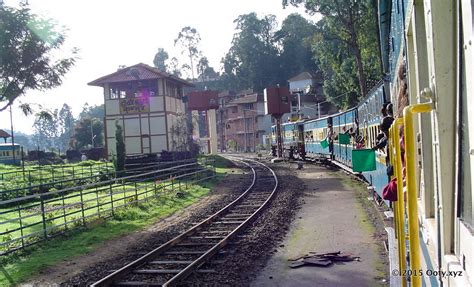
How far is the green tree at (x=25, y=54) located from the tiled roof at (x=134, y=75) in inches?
448

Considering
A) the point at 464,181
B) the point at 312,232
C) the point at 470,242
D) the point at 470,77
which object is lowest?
the point at 312,232

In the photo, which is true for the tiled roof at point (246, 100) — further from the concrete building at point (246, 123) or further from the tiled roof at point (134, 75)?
the tiled roof at point (134, 75)

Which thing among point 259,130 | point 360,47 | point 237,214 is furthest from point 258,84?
point 237,214

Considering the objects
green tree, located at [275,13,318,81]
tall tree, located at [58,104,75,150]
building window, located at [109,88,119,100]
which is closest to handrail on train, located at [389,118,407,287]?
building window, located at [109,88,119,100]

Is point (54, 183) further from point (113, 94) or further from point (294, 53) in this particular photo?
point (294, 53)

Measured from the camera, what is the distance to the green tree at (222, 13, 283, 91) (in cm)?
8462

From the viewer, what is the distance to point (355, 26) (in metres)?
34.7

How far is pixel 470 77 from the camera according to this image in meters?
1.57

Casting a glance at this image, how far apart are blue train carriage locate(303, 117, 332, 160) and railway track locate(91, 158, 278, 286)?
10.7m

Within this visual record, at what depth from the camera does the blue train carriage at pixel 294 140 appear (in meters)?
35.3

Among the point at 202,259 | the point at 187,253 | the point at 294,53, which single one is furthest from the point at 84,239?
the point at 294,53

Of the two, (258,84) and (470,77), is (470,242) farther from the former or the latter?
(258,84)

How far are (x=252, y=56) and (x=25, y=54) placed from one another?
66901 millimetres

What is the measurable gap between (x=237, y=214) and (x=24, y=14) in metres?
12.2
